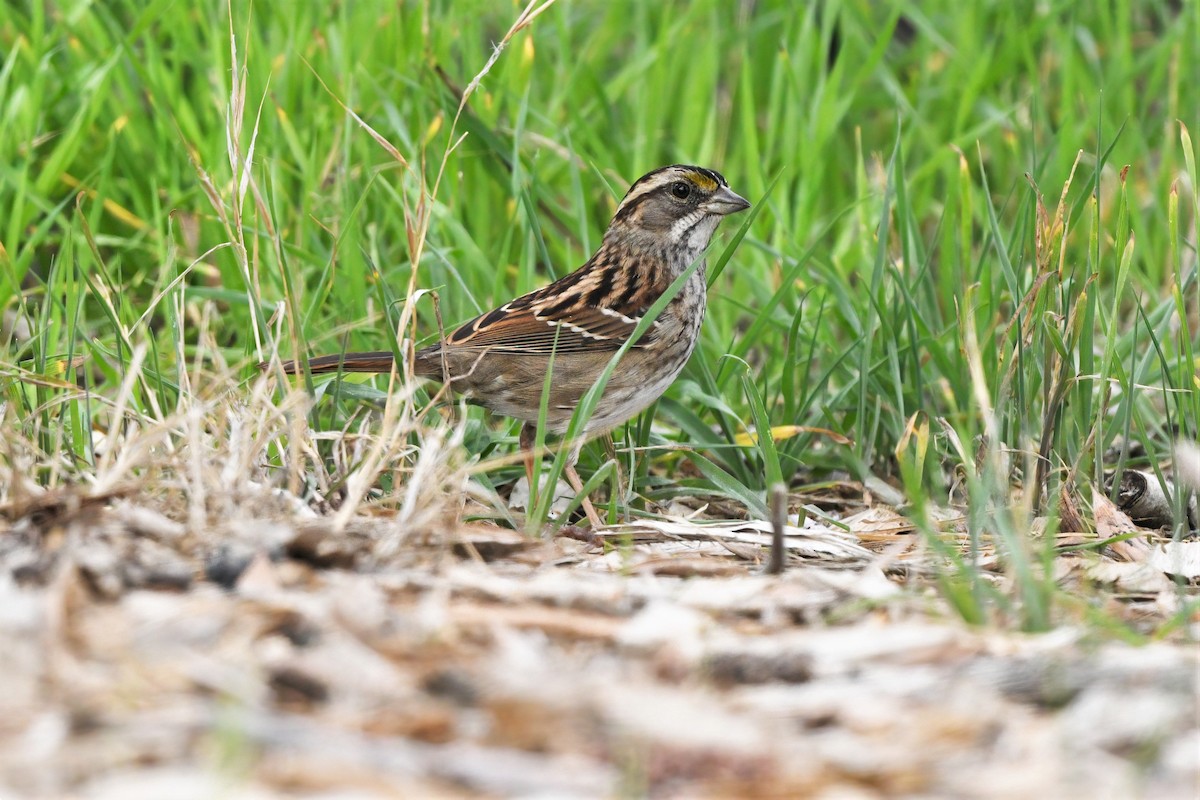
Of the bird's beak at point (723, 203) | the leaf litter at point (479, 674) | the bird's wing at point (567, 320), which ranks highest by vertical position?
the bird's beak at point (723, 203)

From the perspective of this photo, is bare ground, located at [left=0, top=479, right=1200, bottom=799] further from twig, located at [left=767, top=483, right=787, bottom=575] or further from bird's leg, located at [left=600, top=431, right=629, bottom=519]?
bird's leg, located at [left=600, top=431, right=629, bottom=519]

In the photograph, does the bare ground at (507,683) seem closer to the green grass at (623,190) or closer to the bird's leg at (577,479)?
the green grass at (623,190)

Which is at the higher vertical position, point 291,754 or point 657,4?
point 657,4

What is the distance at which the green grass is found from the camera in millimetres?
3832

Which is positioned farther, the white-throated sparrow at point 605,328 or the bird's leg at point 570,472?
the white-throated sparrow at point 605,328

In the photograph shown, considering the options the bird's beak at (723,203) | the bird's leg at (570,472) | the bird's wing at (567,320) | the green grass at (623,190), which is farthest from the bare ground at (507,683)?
the bird's beak at (723,203)

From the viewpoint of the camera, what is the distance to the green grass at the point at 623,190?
3.83 metres

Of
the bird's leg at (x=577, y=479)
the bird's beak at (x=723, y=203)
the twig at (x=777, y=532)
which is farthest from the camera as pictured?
the bird's beak at (x=723, y=203)

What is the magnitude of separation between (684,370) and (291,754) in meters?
3.00

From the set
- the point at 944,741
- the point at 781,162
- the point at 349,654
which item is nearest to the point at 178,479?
the point at 349,654

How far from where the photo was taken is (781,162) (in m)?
5.97

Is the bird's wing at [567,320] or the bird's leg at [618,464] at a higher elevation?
the bird's wing at [567,320]

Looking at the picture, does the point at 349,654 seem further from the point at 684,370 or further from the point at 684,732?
the point at 684,370

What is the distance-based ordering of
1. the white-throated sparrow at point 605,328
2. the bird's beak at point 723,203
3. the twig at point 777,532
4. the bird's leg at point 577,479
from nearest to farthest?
the twig at point 777,532
the bird's leg at point 577,479
the white-throated sparrow at point 605,328
the bird's beak at point 723,203
